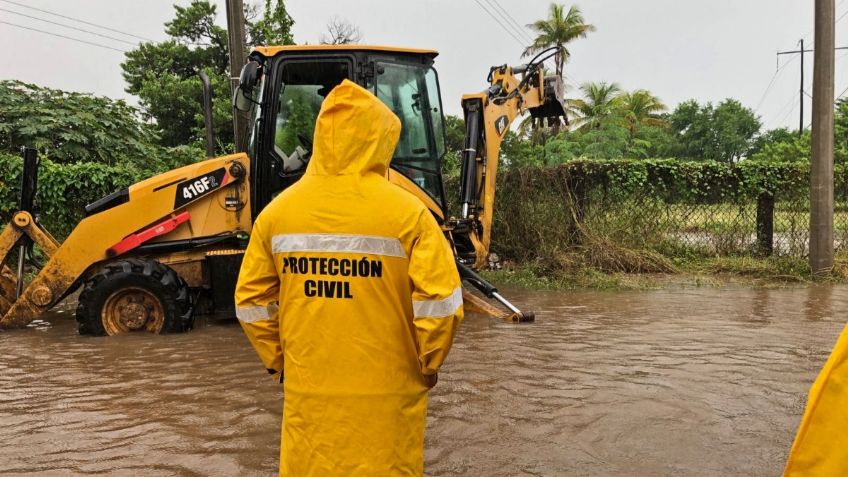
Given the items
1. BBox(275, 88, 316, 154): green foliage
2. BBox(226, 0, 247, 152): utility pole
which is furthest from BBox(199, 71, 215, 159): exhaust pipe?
BBox(275, 88, 316, 154): green foliage

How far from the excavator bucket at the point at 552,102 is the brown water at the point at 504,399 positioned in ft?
11.0

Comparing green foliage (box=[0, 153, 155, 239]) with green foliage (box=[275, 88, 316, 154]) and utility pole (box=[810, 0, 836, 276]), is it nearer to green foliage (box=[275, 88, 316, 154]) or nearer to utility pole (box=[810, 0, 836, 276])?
green foliage (box=[275, 88, 316, 154])

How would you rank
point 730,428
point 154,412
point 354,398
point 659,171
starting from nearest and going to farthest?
point 354,398 → point 730,428 → point 154,412 → point 659,171

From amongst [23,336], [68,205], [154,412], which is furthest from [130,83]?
[154,412]

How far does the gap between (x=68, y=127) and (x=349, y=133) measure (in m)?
14.9

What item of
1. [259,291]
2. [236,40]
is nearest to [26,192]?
[236,40]

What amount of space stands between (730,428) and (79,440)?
3.82 meters

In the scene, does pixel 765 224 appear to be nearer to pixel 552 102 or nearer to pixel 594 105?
pixel 552 102

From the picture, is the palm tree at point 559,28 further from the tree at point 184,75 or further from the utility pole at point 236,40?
the utility pole at point 236,40

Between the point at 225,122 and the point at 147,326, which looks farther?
the point at 225,122

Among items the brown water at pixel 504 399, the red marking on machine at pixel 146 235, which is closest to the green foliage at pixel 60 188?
the brown water at pixel 504 399

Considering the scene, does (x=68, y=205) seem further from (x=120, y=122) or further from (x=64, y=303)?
(x=120, y=122)

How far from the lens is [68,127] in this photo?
1467cm

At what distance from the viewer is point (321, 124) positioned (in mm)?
2219
